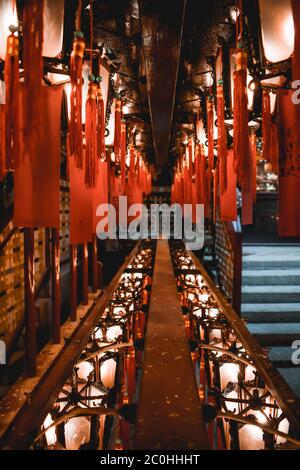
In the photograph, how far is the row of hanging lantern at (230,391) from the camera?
1956mm

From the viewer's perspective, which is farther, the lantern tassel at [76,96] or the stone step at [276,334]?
the stone step at [276,334]

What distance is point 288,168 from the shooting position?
9.08ft

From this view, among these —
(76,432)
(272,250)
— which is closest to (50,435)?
(76,432)

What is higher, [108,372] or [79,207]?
[79,207]

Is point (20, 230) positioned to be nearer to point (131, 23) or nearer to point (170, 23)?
point (131, 23)

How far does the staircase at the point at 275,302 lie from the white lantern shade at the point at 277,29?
5830 millimetres

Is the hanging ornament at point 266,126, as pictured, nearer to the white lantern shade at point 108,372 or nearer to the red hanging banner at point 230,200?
the red hanging banner at point 230,200

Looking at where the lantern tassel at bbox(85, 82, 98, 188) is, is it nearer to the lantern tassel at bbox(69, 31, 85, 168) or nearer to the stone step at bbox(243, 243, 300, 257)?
the lantern tassel at bbox(69, 31, 85, 168)

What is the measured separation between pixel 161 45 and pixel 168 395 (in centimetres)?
379

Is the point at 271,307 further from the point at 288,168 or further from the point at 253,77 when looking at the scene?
the point at 253,77

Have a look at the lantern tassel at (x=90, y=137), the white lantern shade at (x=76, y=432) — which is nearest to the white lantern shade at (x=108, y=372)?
the white lantern shade at (x=76, y=432)

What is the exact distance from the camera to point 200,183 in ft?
21.6
